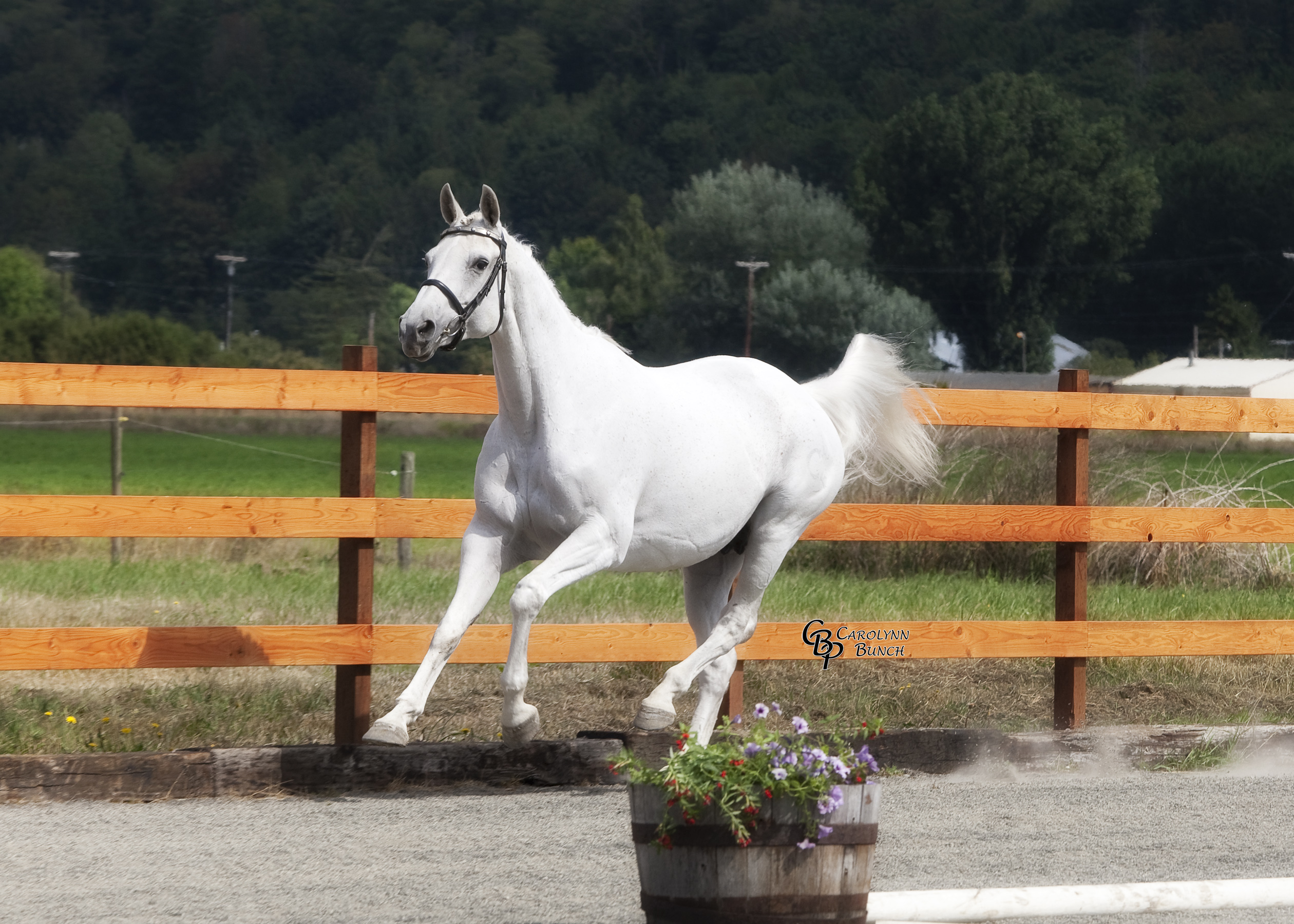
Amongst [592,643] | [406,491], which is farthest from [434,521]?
[406,491]

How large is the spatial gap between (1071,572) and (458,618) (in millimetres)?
2954

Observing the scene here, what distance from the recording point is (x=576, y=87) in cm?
14362

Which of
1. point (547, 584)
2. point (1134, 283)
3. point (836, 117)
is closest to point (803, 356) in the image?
point (1134, 283)

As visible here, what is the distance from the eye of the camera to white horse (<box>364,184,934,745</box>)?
431 cm

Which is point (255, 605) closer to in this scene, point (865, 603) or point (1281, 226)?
point (865, 603)

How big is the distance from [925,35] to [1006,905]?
137 meters

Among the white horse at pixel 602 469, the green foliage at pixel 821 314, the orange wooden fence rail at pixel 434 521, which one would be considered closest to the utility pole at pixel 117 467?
the orange wooden fence rail at pixel 434 521

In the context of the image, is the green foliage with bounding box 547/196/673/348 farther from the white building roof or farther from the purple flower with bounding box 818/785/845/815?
the purple flower with bounding box 818/785/845/815

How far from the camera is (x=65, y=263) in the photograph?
89312mm

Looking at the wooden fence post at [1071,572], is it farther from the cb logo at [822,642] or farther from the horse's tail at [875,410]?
the cb logo at [822,642]

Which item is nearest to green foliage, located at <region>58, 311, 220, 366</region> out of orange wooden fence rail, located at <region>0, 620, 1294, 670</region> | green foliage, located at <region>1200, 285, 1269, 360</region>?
orange wooden fence rail, located at <region>0, 620, 1294, 670</region>

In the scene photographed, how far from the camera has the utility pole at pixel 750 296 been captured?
214 ft

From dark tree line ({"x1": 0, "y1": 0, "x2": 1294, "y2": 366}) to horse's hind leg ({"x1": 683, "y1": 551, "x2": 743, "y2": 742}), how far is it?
7227 centimetres

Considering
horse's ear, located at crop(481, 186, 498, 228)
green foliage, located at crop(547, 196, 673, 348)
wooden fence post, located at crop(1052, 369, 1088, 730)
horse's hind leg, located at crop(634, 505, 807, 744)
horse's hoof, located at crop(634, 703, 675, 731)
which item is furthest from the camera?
green foliage, located at crop(547, 196, 673, 348)
